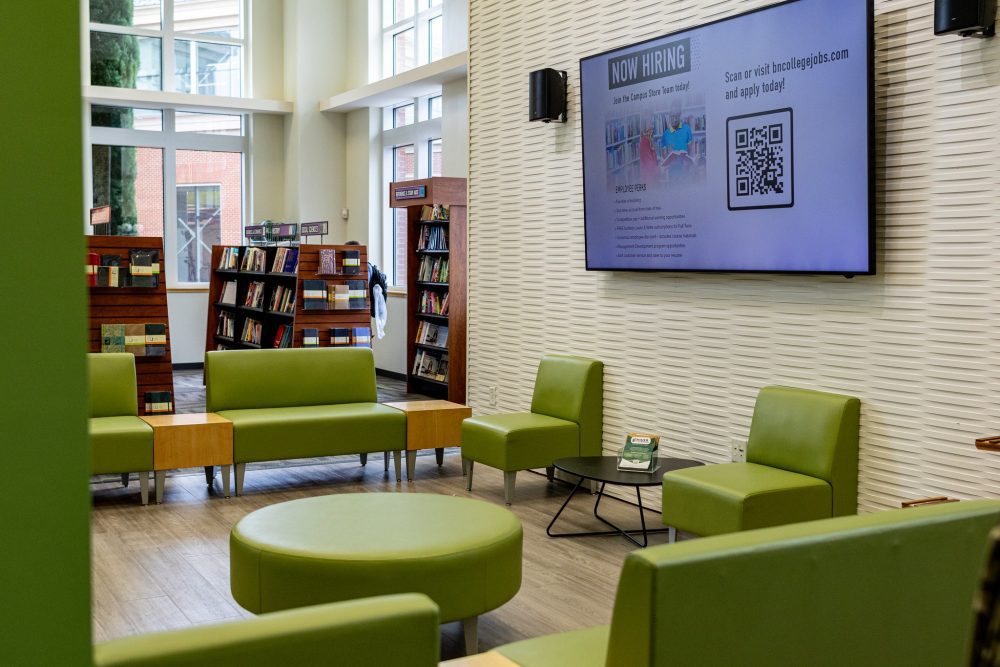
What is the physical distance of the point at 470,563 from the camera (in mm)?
3482

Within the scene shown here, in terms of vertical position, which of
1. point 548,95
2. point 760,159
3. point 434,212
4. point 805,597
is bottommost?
point 805,597

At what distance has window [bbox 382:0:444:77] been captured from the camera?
11.6 metres

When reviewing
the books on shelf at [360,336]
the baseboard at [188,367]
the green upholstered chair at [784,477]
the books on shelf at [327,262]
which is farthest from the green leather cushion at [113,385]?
the baseboard at [188,367]

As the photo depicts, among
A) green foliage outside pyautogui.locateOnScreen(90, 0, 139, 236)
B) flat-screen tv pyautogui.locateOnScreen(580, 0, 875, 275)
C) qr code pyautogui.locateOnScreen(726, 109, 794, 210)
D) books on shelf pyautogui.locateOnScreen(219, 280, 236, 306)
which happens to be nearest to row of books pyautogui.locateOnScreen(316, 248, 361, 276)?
books on shelf pyautogui.locateOnScreen(219, 280, 236, 306)

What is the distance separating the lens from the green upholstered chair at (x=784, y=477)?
438cm

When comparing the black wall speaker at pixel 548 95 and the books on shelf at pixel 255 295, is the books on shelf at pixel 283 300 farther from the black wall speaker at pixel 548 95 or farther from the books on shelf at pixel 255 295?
the black wall speaker at pixel 548 95

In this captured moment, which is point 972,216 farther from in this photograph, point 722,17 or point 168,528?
point 168,528

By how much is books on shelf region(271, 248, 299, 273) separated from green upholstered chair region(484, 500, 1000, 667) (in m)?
8.51

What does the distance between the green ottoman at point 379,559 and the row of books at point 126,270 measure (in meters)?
4.08

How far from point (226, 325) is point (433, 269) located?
3484mm

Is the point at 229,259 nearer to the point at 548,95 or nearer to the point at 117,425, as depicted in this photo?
the point at 117,425

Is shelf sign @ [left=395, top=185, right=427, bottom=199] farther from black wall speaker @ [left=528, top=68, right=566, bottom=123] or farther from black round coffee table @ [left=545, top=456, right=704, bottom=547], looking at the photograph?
black round coffee table @ [left=545, top=456, right=704, bottom=547]

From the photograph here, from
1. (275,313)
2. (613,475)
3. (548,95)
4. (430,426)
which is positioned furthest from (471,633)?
(275,313)

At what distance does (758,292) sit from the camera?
5.12 metres
